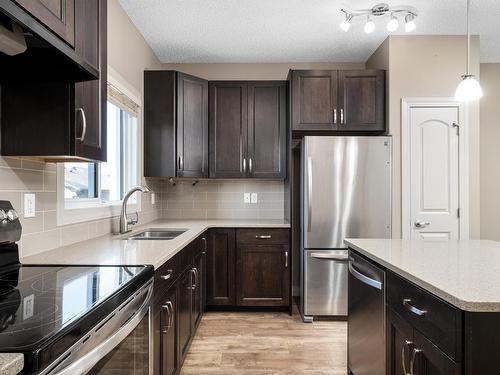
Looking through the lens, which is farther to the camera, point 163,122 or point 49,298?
point 163,122

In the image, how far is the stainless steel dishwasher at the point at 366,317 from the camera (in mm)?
1718

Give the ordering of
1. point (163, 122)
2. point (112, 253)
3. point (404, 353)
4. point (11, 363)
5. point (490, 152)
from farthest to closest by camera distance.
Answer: point (490, 152) < point (163, 122) < point (112, 253) < point (404, 353) < point (11, 363)

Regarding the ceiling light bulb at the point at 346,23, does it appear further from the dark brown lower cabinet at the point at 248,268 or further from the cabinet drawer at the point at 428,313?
the cabinet drawer at the point at 428,313

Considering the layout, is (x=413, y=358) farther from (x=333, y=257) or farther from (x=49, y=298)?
(x=333, y=257)

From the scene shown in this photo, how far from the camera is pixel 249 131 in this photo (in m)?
3.77

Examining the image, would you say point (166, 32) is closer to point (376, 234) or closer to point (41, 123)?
point (41, 123)

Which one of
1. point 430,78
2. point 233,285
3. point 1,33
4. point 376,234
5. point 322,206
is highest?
point 430,78

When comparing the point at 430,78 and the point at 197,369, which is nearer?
the point at 197,369

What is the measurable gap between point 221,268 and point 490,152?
3.22m

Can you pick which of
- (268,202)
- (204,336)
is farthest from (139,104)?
(204,336)

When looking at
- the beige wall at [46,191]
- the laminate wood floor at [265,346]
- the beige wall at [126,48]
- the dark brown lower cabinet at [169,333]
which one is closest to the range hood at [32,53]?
the beige wall at [46,191]

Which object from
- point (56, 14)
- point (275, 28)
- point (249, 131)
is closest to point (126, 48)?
point (275, 28)

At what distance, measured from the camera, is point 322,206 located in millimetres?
3297

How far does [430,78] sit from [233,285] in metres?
2.73
